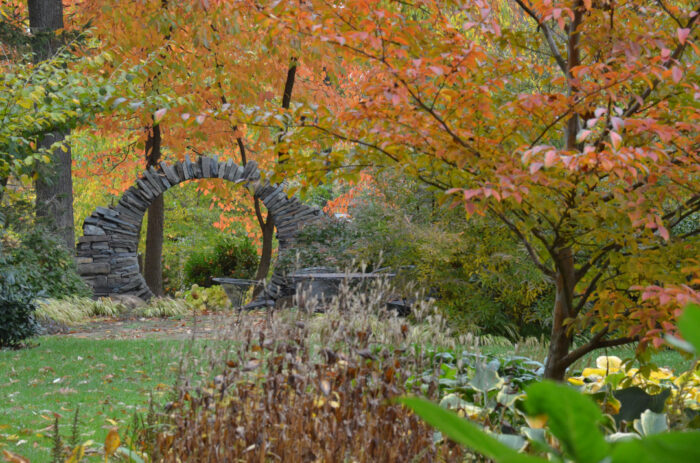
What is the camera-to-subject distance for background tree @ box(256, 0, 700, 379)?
9.87ft

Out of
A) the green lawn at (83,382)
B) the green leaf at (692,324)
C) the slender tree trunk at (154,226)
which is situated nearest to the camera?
the green leaf at (692,324)

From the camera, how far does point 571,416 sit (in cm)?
26

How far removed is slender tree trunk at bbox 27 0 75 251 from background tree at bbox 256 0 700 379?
9.74 m

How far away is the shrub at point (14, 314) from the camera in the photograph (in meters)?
7.98

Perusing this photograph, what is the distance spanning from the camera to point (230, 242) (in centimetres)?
1822

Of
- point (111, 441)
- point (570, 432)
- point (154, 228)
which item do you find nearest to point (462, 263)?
point (111, 441)

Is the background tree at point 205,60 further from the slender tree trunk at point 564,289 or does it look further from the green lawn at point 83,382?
the slender tree trunk at point 564,289

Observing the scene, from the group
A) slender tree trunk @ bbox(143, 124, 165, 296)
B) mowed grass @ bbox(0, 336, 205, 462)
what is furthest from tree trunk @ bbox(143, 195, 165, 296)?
mowed grass @ bbox(0, 336, 205, 462)

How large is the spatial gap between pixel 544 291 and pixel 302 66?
7.29 meters

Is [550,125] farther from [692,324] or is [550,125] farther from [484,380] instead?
[692,324]

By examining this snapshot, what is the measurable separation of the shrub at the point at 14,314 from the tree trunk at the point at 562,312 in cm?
641

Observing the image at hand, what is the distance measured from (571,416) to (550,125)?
321 cm

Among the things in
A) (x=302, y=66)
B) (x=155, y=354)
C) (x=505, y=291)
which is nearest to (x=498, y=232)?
(x=505, y=291)

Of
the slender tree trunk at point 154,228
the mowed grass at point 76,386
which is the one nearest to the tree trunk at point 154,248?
the slender tree trunk at point 154,228
